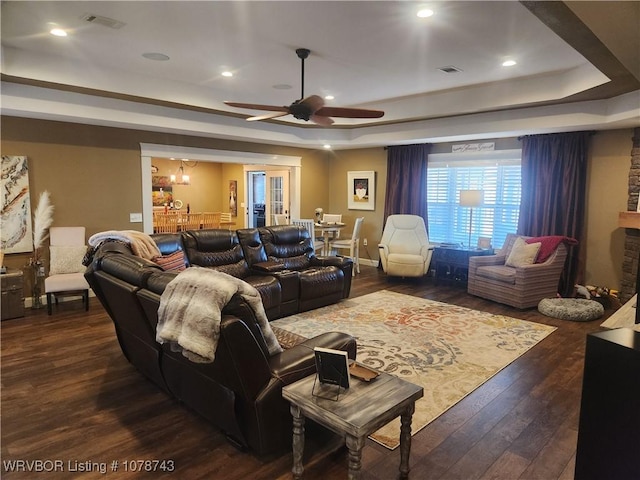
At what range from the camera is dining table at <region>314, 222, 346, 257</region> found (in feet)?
23.8

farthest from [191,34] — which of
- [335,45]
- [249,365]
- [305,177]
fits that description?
[305,177]

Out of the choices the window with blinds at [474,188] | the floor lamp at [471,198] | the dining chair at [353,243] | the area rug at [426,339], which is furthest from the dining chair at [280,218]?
the floor lamp at [471,198]

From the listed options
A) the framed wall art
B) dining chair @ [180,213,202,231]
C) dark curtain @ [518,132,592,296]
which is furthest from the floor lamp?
dining chair @ [180,213,202,231]

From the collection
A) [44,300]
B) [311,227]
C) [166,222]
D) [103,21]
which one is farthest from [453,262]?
[166,222]

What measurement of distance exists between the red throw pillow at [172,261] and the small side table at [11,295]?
185cm

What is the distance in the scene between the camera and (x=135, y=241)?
370cm

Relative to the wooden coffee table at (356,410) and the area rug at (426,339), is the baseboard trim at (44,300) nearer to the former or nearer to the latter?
the area rug at (426,339)

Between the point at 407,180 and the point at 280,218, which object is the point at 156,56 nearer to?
the point at 280,218

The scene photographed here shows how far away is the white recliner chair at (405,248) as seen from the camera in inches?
251

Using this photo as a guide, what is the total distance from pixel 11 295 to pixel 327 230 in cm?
469

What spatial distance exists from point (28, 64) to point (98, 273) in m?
2.85

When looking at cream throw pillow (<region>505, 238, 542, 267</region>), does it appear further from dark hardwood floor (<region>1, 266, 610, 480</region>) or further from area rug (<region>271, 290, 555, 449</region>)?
dark hardwood floor (<region>1, 266, 610, 480</region>)

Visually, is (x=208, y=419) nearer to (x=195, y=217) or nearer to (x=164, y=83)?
(x=164, y=83)

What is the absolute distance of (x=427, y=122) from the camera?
20.7 feet
